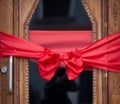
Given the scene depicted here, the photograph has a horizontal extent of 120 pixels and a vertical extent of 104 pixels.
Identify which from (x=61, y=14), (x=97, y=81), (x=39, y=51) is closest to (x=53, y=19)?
(x=61, y=14)

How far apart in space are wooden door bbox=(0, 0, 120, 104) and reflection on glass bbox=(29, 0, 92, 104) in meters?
0.06

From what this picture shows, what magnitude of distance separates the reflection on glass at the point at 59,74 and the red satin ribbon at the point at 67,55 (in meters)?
0.09

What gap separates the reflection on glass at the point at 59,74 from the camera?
4.27 m

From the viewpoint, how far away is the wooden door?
168 inches

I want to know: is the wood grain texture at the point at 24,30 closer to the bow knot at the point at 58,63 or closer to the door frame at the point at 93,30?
the door frame at the point at 93,30

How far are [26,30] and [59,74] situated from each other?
22.4 inches

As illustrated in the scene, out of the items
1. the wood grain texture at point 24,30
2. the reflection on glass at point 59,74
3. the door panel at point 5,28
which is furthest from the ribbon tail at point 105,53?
the door panel at point 5,28

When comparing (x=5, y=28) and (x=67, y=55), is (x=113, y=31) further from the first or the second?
(x=5, y=28)

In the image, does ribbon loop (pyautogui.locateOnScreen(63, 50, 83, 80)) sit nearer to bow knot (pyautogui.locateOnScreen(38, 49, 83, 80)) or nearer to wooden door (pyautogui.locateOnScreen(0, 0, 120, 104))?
bow knot (pyautogui.locateOnScreen(38, 49, 83, 80))

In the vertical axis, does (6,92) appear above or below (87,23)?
below

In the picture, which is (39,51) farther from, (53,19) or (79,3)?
(79,3)

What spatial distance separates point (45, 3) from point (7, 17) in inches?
16.5

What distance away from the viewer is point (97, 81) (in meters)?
4.28

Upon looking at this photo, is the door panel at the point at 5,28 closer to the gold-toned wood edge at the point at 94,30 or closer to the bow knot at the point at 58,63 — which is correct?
the bow knot at the point at 58,63
